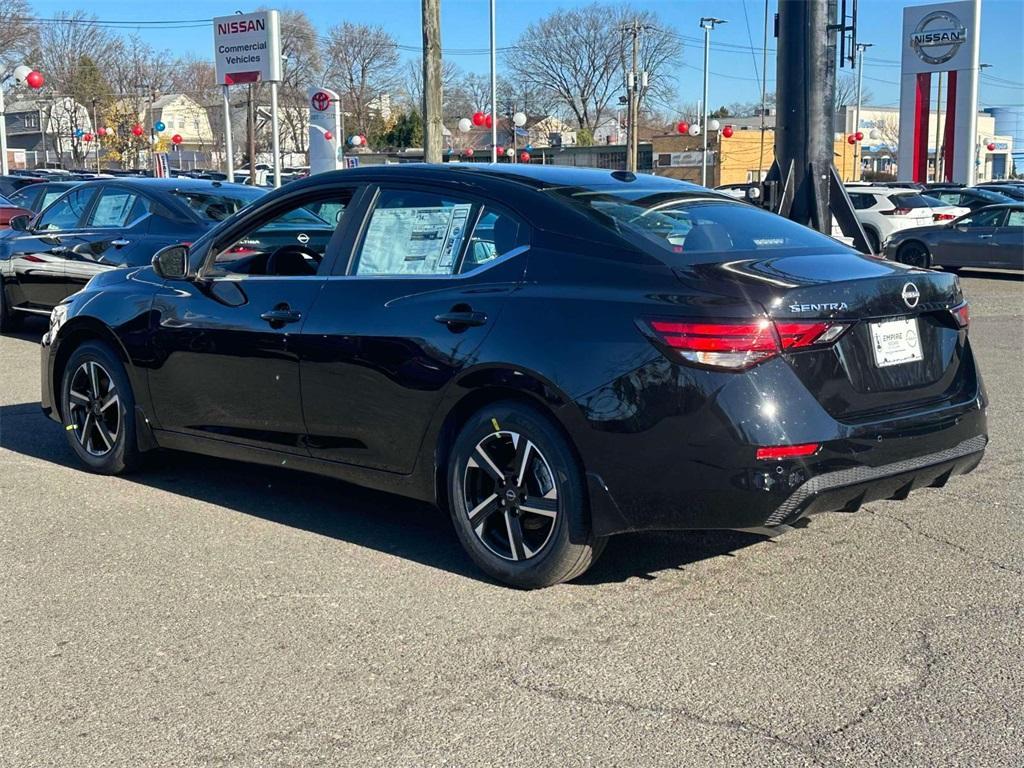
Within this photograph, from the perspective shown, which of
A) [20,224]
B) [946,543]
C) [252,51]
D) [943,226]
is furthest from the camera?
[252,51]

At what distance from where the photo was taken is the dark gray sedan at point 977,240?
1983cm

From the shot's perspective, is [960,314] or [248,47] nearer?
[960,314]

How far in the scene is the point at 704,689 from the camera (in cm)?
363

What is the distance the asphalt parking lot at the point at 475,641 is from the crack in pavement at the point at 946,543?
1cm

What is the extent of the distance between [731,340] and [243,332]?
2454 mm

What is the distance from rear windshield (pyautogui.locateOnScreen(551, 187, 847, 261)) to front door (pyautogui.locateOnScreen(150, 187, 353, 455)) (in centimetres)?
125

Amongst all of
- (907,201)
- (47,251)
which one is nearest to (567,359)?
(47,251)

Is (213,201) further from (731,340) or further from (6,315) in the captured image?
(731,340)

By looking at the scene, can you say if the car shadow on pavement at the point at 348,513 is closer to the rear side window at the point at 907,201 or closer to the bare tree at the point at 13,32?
the rear side window at the point at 907,201

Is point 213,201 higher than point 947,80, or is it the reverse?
point 947,80

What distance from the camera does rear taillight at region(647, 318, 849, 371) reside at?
400 cm

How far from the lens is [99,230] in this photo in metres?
10.8

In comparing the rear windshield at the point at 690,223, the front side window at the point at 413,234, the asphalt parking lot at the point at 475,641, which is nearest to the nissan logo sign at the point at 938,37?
the asphalt parking lot at the point at 475,641

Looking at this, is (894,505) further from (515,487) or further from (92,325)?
(92,325)
